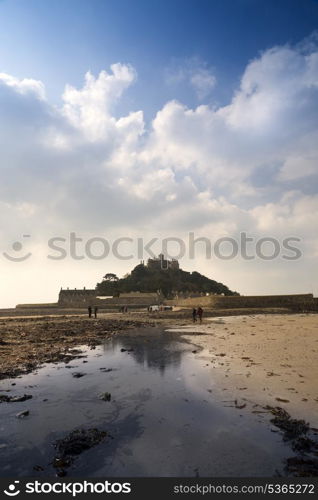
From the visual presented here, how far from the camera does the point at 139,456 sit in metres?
4.92

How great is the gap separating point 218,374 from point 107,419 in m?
5.26

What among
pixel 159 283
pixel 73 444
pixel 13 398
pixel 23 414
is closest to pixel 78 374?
pixel 13 398

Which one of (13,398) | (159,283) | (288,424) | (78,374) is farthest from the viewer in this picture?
(159,283)

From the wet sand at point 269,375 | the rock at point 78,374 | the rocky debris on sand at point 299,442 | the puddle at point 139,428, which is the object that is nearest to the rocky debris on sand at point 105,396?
the puddle at point 139,428

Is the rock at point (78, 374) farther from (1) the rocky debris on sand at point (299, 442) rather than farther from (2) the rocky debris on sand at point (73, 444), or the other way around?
(1) the rocky debris on sand at point (299, 442)

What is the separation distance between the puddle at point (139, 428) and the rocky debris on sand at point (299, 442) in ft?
0.71

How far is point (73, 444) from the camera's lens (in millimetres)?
5285

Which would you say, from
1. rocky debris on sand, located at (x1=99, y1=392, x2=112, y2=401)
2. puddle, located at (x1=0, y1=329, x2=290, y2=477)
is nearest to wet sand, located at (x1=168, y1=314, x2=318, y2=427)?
puddle, located at (x1=0, y1=329, x2=290, y2=477)

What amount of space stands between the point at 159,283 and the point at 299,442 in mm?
121159

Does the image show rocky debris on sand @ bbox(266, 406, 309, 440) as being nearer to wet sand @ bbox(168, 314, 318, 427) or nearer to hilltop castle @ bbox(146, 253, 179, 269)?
wet sand @ bbox(168, 314, 318, 427)

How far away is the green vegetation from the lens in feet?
400

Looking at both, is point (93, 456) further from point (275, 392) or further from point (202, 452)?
point (275, 392)

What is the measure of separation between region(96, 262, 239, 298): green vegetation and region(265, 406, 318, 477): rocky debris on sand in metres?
109

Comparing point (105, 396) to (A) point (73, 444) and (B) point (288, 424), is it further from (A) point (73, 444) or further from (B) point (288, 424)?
(B) point (288, 424)
